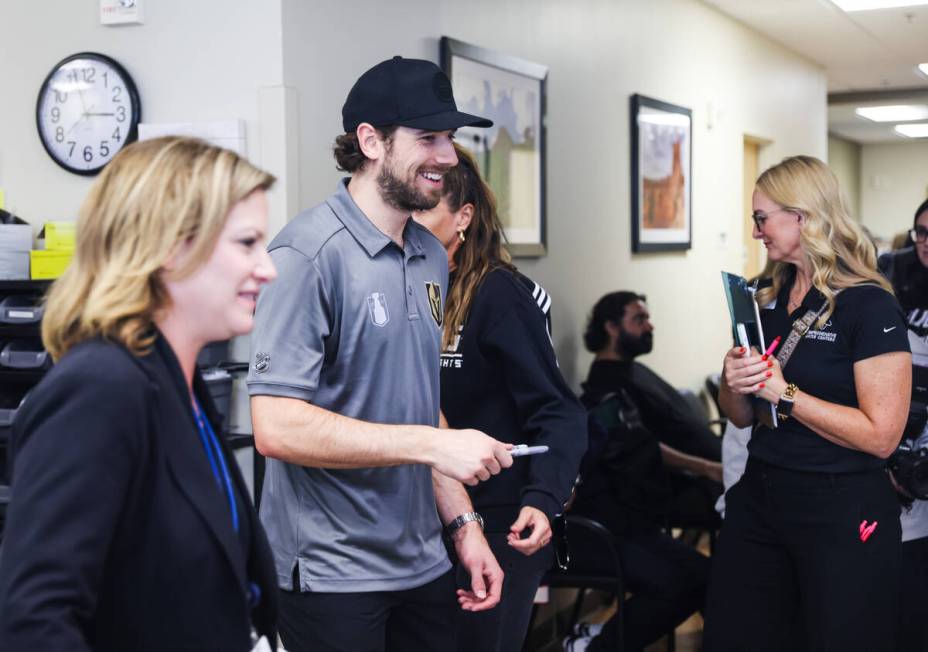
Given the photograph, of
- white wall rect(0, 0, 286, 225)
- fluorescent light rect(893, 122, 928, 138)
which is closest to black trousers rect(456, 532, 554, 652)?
white wall rect(0, 0, 286, 225)

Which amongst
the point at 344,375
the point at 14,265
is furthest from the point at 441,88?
the point at 14,265

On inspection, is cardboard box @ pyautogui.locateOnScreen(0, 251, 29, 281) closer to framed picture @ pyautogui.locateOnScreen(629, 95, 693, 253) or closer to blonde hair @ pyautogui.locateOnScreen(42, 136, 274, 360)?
blonde hair @ pyautogui.locateOnScreen(42, 136, 274, 360)

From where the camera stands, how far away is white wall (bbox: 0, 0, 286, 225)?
3.07 m

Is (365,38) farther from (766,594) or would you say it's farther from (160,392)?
(160,392)

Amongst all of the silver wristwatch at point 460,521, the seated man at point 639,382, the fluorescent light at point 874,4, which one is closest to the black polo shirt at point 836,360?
the silver wristwatch at point 460,521

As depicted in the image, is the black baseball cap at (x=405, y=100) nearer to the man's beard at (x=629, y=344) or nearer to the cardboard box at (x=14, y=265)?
the cardboard box at (x=14, y=265)

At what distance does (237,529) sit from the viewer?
Result: 1.24 metres

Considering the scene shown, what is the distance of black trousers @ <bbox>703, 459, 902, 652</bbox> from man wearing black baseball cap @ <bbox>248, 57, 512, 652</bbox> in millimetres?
1021

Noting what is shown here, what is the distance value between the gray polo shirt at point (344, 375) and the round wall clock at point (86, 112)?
161 cm

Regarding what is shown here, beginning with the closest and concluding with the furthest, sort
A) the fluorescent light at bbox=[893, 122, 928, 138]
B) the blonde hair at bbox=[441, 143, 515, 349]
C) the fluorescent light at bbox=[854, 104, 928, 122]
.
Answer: the blonde hair at bbox=[441, 143, 515, 349], the fluorescent light at bbox=[854, 104, 928, 122], the fluorescent light at bbox=[893, 122, 928, 138]

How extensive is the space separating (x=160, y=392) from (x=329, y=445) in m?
0.58

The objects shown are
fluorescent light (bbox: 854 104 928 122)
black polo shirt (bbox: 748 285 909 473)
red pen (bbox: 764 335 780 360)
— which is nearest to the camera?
black polo shirt (bbox: 748 285 909 473)

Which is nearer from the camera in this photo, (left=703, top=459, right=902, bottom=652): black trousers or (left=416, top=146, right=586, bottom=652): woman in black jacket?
(left=416, top=146, right=586, bottom=652): woman in black jacket

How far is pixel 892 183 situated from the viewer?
47.9 feet
